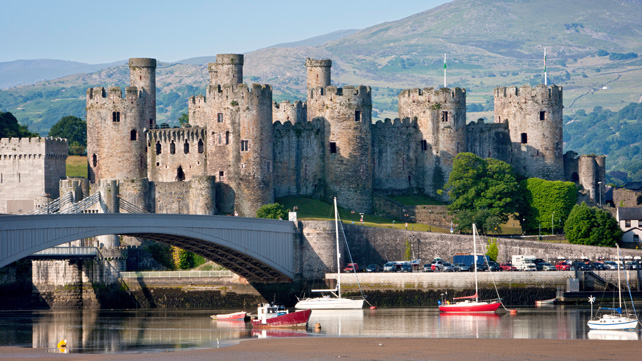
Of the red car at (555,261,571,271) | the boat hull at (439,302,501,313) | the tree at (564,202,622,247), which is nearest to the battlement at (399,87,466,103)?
the tree at (564,202,622,247)

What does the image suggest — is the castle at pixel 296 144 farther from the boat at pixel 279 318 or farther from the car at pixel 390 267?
the boat at pixel 279 318

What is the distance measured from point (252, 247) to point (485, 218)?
73.8ft

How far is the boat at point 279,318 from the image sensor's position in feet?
204

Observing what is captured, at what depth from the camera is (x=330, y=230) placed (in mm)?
74562

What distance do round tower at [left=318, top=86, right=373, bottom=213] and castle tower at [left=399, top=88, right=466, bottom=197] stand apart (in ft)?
23.6

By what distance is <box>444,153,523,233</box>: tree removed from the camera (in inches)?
3465

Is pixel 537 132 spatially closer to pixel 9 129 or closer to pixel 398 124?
pixel 398 124

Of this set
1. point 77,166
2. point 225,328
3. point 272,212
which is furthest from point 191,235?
point 77,166

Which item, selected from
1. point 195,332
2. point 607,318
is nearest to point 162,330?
point 195,332

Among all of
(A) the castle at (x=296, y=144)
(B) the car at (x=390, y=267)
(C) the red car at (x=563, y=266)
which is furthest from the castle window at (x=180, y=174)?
(C) the red car at (x=563, y=266)

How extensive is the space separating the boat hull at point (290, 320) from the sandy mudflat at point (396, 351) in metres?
6.60

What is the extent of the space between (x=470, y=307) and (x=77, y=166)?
126ft

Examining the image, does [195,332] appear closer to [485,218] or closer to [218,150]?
[218,150]

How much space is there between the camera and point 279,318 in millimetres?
62469
